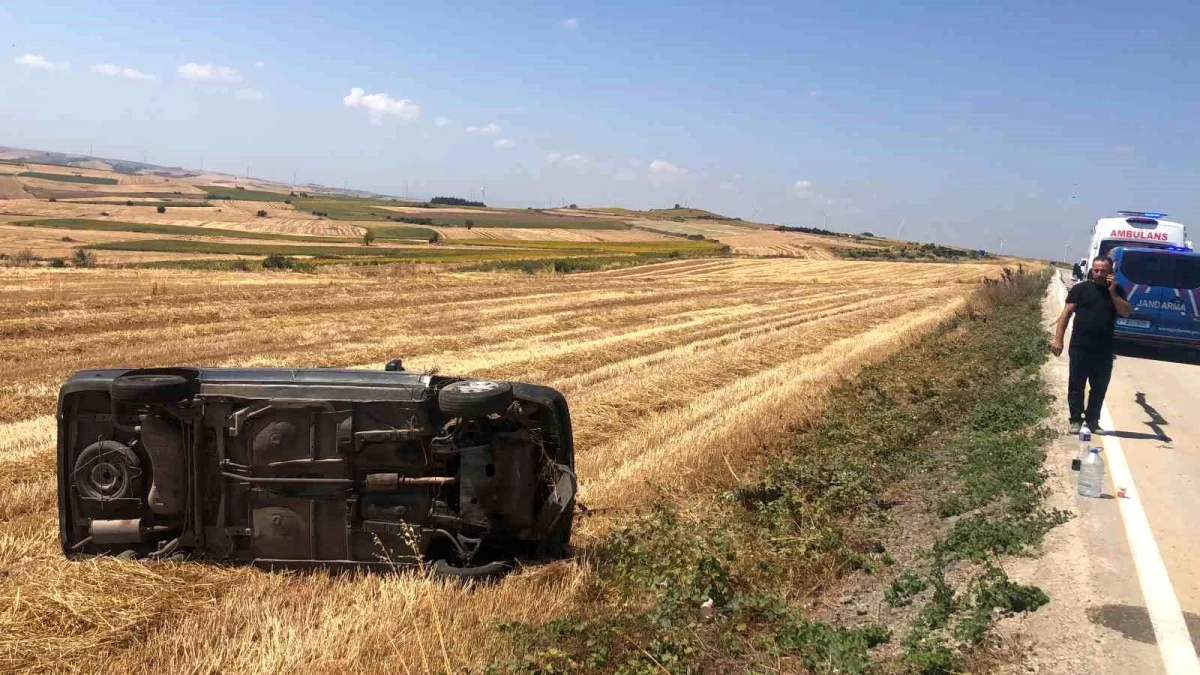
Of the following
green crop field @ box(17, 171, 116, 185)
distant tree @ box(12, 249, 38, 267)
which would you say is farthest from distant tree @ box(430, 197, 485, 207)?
distant tree @ box(12, 249, 38, 267)

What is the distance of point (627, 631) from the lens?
14.6 feet

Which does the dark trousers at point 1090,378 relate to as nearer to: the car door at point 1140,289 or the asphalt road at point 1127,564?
the asphalt road at point 1127,564

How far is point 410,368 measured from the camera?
47.1 feet

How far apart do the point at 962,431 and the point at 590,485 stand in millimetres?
4691

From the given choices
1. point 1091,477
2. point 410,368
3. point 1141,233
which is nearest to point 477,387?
point 1091,477

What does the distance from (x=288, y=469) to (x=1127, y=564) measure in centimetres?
532

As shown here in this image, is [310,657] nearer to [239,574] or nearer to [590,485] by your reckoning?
[239,574]

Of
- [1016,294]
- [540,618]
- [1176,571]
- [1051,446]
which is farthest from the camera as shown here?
[1016,294]

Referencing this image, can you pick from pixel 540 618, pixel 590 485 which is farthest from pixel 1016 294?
pixel 540 618

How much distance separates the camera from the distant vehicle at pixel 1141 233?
84.4 feet

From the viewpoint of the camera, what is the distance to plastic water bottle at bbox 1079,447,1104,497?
6887mm

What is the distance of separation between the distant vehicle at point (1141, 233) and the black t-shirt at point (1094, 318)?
18.9m

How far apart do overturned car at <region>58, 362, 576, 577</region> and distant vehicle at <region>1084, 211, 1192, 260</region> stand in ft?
85.4

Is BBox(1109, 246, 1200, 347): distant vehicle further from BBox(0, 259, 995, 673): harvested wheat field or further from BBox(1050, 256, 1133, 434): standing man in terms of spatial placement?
BBox(1050, 256, 1133, 434): standing man
